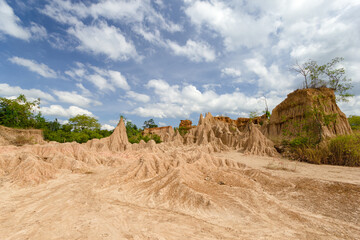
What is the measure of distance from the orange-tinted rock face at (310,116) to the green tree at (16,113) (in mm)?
36067

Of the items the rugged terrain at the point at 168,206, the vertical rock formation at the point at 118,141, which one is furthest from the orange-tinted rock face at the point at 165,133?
the rugged terrain at the point at 168,206

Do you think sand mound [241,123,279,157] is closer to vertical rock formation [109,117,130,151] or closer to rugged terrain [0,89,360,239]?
rugged terrain [0,89,360,239]

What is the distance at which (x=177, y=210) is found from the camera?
12.9 ft

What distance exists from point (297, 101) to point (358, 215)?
2022 cm

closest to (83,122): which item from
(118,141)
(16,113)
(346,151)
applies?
(16,113)

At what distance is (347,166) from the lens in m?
10.1

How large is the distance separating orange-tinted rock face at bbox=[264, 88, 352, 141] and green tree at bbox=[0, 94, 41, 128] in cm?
3607

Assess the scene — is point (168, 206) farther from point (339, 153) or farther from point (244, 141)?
point (244, 141)

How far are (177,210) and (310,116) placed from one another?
16.9 m

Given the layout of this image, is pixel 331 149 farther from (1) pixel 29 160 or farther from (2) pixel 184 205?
(1) pixel 29 160

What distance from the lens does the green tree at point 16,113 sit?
25.9m

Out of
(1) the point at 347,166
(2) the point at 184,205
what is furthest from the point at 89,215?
(1) the point at 347,166

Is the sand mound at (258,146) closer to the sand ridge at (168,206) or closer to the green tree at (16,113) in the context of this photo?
the sand ridge at (168,206)

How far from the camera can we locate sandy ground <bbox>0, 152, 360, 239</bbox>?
300 centimetres
